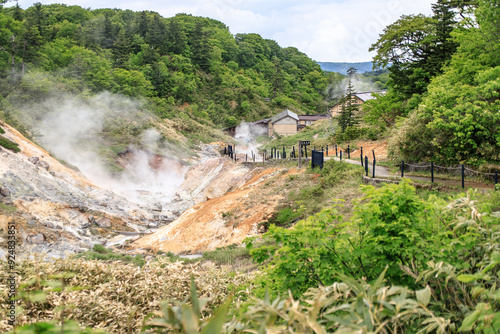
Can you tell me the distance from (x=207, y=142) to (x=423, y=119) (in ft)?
158

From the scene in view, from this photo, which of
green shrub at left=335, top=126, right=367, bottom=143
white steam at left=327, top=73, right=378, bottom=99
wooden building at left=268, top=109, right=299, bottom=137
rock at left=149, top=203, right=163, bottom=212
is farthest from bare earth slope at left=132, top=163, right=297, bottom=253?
white steam at left=327, top=73, right=378, bottom=99

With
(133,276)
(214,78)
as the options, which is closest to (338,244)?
(133,276)

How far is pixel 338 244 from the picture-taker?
4715mm

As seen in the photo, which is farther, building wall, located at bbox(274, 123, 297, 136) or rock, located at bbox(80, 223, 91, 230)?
building wall, located at bbox(274, 123, 297, 136)

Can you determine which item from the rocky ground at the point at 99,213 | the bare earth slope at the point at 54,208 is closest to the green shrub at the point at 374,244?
the rocky ground at the point at 99,213

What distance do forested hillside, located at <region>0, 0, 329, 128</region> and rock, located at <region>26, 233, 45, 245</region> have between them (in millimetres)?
27047

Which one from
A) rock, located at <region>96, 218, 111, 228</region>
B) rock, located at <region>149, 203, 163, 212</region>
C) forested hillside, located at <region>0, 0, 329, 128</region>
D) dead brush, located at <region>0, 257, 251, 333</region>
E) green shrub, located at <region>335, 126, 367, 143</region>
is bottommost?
rock, located at <region>149, 203, 163, 212</region>

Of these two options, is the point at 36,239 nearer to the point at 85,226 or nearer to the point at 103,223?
the point at 85,226

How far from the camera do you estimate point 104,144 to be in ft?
140

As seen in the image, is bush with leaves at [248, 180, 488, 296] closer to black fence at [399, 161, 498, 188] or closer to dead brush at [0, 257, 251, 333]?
dead brush at [0, 257, 251, 333]

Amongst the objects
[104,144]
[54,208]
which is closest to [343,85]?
[104,144]

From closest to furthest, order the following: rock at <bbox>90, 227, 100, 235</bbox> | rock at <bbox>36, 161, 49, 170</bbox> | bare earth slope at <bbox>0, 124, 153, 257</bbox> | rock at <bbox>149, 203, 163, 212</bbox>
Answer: bare earth slope at <bbox>0, 124, 153, 257</bbox>, rock at <bbox>90, 227, 100, 235</bbox>, rock at <bbox>36, 161, 49, 170</bbox>, rock at <bbox>149, 203, 163, 212</bbox>

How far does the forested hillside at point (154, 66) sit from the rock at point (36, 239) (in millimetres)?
27047

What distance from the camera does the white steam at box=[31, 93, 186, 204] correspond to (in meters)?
35.4
